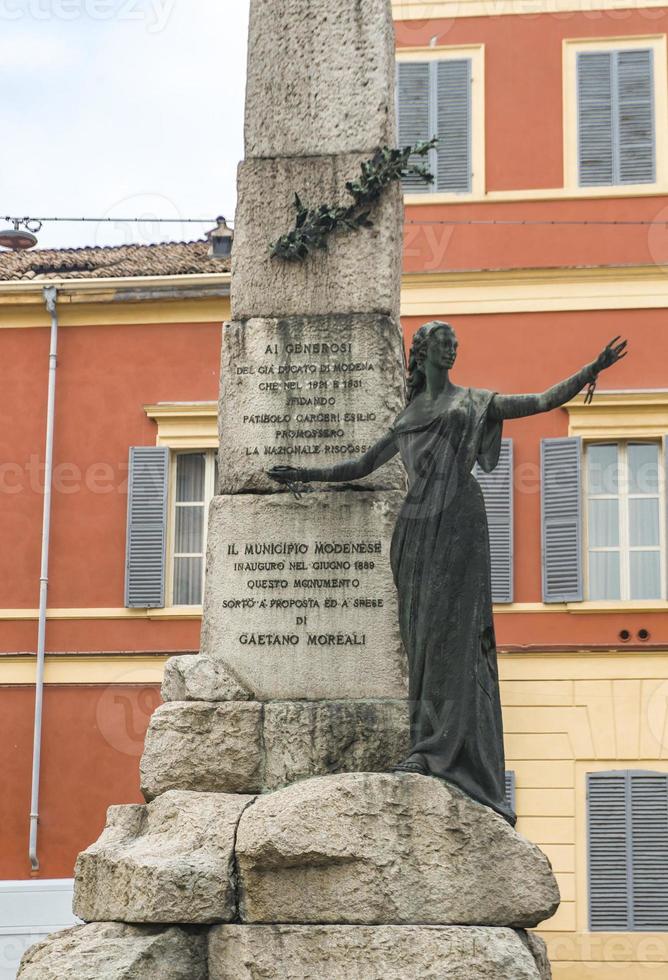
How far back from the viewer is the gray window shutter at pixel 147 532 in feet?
63.5

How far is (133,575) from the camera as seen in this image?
19438 mm

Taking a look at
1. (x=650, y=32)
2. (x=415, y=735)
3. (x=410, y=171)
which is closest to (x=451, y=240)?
(x=650, y=32)

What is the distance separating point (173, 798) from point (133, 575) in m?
12.1

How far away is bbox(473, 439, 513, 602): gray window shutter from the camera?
18062 millimetres

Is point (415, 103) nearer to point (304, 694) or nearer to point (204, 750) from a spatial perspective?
point (304, 694)

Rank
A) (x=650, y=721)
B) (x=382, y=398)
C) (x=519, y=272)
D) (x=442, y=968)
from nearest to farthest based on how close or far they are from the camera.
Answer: (x=442, y=968) < (x=382, y=398) < (x=650, y=721) < (x=519, y=272)

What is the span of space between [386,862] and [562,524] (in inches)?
449

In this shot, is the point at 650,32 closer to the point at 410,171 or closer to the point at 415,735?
the point at 410,171

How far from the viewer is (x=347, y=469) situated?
7.84 meters

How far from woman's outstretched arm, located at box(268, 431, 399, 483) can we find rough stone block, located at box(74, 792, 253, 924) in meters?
1.41

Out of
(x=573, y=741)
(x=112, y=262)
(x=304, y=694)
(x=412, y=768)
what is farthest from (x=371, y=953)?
(x=112, y=262)

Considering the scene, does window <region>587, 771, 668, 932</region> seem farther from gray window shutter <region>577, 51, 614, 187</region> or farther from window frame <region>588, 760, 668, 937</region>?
gray window shutter <region>577, 51, 614, 187</region>

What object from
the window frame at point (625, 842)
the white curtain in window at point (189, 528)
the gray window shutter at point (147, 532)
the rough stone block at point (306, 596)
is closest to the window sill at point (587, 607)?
the window frame at point (625, 842)

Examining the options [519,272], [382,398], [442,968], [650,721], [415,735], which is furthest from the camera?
[519,272]
